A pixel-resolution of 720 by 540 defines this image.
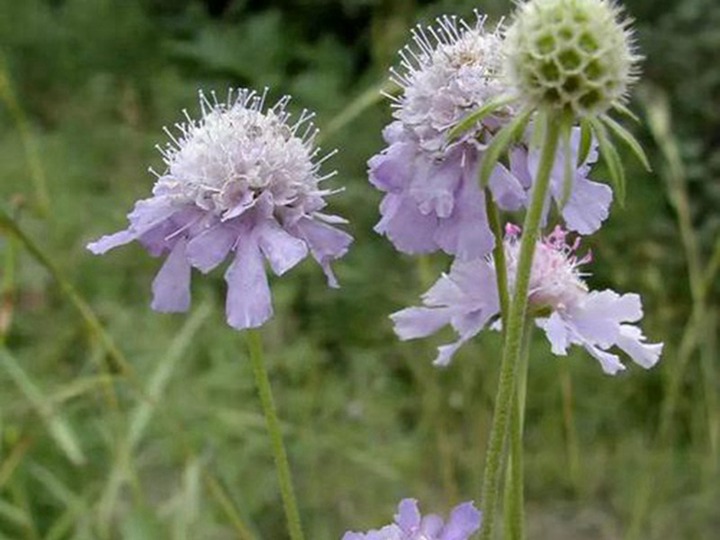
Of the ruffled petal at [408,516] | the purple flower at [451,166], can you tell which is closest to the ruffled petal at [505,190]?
the purple flower at [451,166]

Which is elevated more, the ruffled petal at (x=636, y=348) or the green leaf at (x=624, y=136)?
the ruffled petal at (x=636, y=348)

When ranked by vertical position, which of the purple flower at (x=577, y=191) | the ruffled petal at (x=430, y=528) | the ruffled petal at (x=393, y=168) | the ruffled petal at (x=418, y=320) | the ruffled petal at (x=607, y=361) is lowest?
the ruffled petal at (x=430, y=528)

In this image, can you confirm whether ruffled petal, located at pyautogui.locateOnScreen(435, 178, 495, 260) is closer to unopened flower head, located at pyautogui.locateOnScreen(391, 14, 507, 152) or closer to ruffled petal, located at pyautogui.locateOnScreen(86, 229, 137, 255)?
unopened flower head, located at pyautogui.locateOnScreen(391, 14, 507, 152)

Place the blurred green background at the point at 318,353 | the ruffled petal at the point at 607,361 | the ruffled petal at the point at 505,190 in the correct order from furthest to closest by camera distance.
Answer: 1. the blurred green background at the point at 318,353
2. the ruffled petal at the point at 607,361
3. the ruffled petal at the point at 505,190

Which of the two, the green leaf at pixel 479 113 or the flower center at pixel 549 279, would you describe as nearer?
the green leaf at pixel 479 113

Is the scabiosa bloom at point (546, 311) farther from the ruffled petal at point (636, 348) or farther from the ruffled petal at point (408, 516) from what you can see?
the ruffled petal at point (408, 516)

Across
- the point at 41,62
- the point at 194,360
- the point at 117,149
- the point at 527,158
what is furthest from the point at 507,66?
the point at 41,62

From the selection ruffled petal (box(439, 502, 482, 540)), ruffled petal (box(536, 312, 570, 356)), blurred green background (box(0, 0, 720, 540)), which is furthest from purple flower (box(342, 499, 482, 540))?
blurred green background (box(0, 0, 720, 540))
